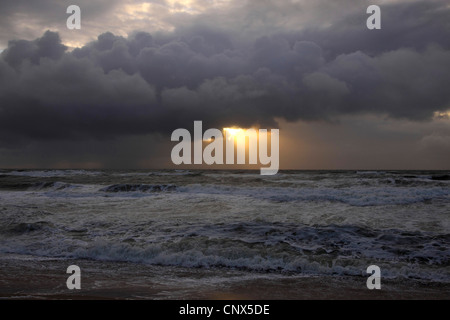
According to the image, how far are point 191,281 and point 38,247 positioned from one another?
535 centimetres

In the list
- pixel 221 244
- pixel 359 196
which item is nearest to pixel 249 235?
pixel 221 244

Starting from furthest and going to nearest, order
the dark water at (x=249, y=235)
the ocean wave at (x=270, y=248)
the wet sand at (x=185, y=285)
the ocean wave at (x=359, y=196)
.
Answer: the ocean wave at (x=359, y=196)
the dark water at (x=249, y=235)
the ocean wave at (x=270, y=248)
the wet sand at (x=185, y=285)

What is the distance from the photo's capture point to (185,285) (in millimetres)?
6262

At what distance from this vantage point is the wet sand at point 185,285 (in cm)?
557

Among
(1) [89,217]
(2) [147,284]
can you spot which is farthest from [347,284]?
(1) [89,217]

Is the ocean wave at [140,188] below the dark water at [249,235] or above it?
above

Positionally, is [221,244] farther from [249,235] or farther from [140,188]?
[140,188]

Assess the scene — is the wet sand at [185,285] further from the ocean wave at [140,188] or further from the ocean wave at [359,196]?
the ocean wave at [140,188]

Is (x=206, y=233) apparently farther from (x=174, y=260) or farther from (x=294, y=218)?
(x=294, y=218)

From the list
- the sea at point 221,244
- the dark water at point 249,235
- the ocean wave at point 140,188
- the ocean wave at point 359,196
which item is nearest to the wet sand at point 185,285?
the sea at point 221,244

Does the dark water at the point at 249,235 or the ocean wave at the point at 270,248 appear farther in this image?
the dark water at the point at 249,235

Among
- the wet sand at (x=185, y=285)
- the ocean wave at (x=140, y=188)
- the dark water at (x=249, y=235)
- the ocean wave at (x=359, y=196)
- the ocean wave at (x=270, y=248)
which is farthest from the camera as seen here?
the ocean wave at (x=140, y=188)

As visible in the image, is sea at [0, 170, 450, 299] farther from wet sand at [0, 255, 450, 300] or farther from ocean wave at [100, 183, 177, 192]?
ocean wave at [100, 183, 177, 192]

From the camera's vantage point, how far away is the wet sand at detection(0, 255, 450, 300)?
5.57 metres
